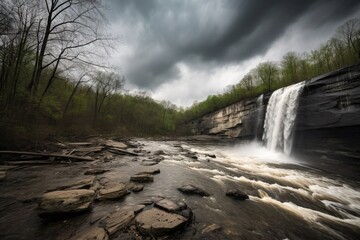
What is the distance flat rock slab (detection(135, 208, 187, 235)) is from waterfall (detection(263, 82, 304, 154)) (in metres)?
18.6

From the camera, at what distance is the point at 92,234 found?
2467mm

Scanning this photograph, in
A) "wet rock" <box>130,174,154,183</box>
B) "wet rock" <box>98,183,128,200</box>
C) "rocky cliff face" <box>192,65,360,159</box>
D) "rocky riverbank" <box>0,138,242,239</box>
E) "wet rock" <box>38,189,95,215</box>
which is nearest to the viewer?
"rocky riverbank" <box>0,138,242,239</box>

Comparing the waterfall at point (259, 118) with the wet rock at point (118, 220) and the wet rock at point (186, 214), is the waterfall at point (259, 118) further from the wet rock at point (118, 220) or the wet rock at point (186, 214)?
the wet rock at point (118, 220)

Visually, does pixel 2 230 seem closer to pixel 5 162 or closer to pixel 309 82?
pixel 5 162

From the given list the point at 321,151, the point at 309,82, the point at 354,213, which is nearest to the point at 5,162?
the point at 354,213

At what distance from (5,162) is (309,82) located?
80.8 feet

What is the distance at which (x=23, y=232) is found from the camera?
2588mm

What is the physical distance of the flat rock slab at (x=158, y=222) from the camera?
2.58 meters

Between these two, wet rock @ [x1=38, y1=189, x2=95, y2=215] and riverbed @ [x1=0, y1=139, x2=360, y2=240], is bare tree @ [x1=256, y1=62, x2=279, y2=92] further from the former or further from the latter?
wet rock @ [x1=38, y1=189, x2=95, y2=215]

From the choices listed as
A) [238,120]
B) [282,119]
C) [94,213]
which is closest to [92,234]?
[94,213]

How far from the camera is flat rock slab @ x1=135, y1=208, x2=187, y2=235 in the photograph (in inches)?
102

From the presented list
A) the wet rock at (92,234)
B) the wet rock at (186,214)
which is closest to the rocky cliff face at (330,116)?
the wet rock at (186,214)

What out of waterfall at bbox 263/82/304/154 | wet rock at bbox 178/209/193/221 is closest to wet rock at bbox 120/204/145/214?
wet rock at bbox 178/209/193/221

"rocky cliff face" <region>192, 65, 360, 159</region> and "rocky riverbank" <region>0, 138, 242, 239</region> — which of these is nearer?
"rocky riverbank" <region>0, 138, 242, 239</region>
